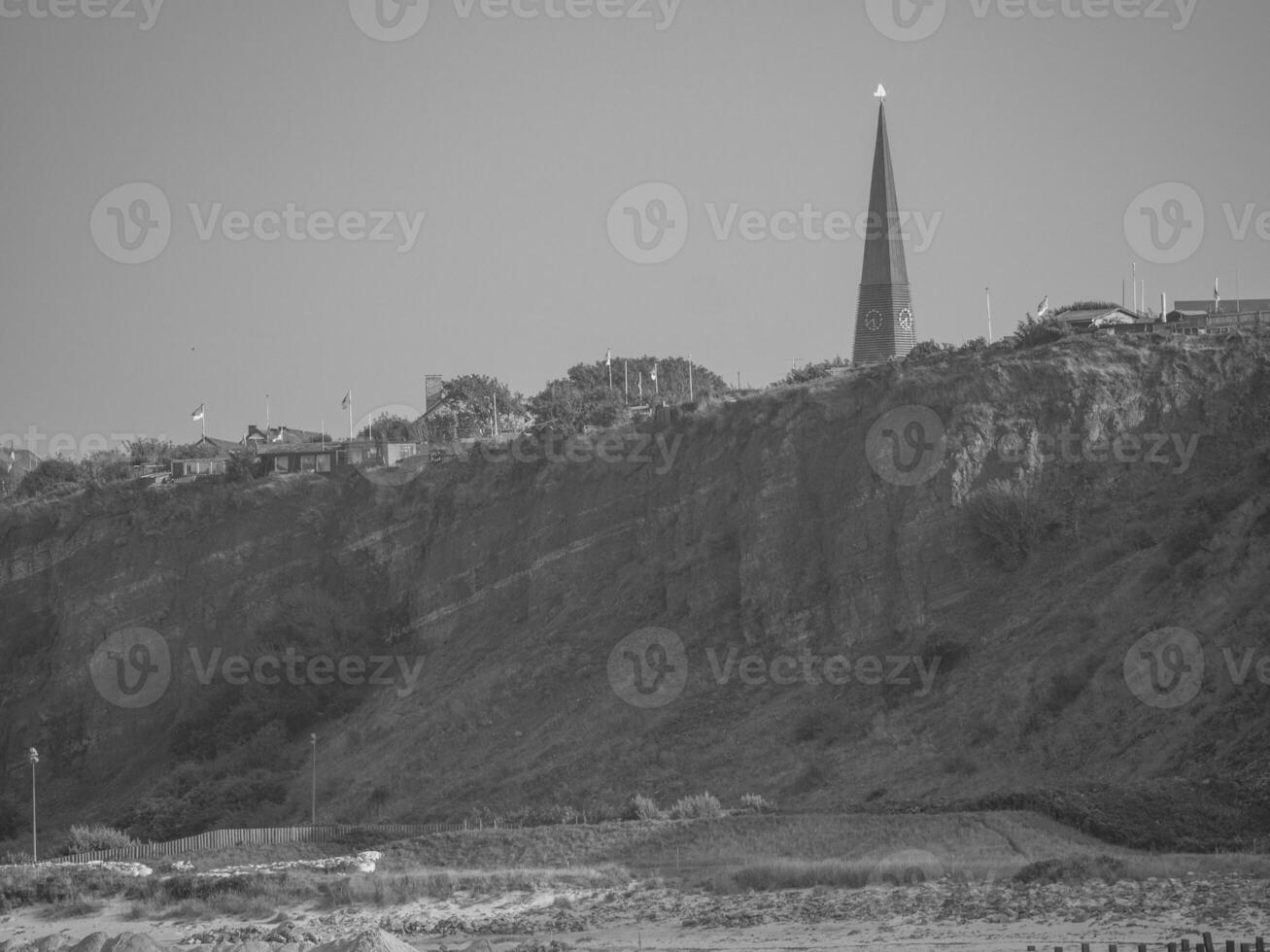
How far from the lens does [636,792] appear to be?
44812 mm

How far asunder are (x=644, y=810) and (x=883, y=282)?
27.0 metres

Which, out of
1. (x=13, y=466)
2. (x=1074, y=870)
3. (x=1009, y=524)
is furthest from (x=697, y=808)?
(x=13, y=466)

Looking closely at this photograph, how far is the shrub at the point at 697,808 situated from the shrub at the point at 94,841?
35.9 ft

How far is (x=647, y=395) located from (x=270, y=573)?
747 inches

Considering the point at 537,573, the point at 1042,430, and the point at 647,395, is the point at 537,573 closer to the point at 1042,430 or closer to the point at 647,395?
the point at 1042,430

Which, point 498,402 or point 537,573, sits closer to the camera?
point 537,573

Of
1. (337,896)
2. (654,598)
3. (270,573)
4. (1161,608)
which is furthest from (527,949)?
(270,573)

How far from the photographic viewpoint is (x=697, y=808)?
132ft

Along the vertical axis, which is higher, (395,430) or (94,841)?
(395,430)

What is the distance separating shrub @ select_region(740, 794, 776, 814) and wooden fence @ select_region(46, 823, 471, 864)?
5424mm

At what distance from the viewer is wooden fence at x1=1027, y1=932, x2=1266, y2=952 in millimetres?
25000

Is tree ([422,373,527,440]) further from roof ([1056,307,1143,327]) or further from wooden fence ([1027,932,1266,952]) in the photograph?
wooden fence ([1027,932,1266,952])

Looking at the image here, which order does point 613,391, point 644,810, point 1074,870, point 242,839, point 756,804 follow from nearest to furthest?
point 1074,870 → point 644,810 → point 756,804 → point 242,839 → point 613,391

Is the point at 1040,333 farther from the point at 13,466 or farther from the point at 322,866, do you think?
the point at 13,466
